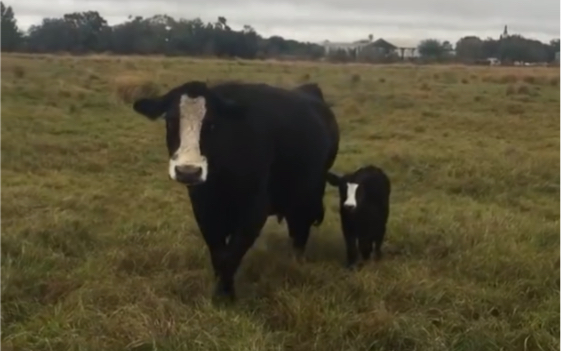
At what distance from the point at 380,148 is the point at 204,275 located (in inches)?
319

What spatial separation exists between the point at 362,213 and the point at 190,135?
7.24ft

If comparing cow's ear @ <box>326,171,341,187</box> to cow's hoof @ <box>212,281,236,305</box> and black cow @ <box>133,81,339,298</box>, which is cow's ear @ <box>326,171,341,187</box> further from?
cow's hoof @ <box>212,281,236,305</box>

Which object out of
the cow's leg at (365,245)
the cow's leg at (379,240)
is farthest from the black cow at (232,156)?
the cow's leg at (379,240)

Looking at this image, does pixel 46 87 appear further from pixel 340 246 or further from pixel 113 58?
pixel 113 58

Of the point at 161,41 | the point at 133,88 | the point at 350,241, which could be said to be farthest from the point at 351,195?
the point at 161,41

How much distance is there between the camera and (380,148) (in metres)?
13.6

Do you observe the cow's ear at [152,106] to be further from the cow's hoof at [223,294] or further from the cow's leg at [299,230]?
the cow's leg at [299,230]

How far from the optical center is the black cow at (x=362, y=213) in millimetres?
6879

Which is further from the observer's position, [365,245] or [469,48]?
[469,48]

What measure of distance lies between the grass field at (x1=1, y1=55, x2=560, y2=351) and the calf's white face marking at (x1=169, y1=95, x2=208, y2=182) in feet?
2.77

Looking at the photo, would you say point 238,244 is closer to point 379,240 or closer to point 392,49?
point 379,240

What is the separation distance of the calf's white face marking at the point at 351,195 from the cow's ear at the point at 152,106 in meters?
1.96

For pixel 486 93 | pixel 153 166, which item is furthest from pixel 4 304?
pixel 486 93

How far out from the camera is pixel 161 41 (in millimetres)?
36844
